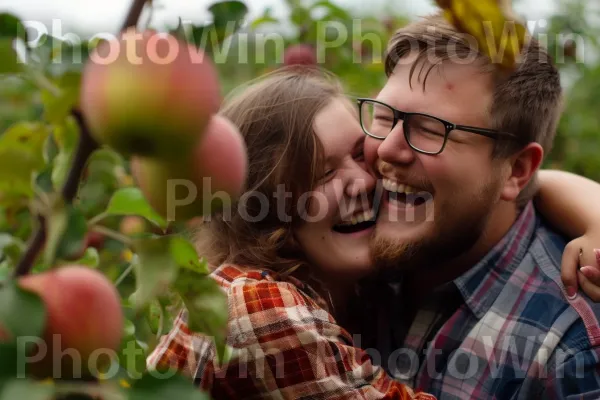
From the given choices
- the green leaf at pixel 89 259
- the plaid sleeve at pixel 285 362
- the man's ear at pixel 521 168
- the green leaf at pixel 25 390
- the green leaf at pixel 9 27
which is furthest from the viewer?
the man's ear at pixel 521 168

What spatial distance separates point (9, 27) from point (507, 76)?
1.00 m

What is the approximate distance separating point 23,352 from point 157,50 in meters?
0.21

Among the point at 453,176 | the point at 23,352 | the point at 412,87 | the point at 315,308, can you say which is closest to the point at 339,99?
the point at 412,87

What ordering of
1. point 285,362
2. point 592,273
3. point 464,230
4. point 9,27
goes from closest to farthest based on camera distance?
point 9,27 → point 285,362 → point 592,273 → point 464,230

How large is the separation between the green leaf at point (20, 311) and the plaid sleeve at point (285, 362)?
24.1 inches

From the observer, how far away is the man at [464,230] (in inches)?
48.6

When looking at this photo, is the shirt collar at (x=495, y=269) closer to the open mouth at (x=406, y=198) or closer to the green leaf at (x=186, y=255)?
the open mouth at (x=406, y=198)

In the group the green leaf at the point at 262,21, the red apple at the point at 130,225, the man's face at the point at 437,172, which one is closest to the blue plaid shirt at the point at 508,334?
the man's face at the point at 437,172

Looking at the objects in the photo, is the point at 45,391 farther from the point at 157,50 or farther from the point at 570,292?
the point at 570,292

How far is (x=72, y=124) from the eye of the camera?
0.57 meters

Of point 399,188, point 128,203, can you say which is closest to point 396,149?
point 399,188

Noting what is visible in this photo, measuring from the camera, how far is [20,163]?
0.51 metres

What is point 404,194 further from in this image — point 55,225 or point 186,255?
point 55,225

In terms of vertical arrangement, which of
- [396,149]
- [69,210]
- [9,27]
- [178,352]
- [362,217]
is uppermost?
[9,27]
